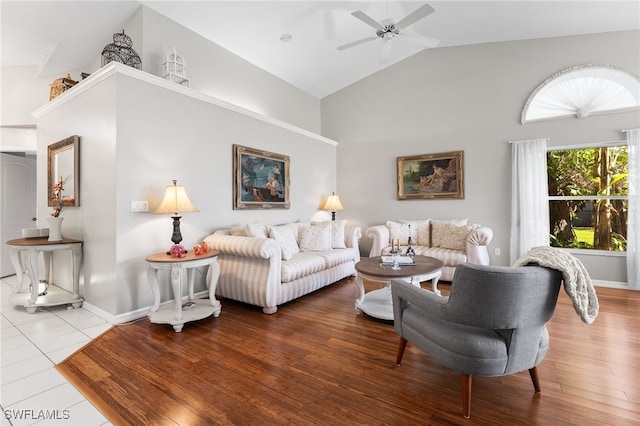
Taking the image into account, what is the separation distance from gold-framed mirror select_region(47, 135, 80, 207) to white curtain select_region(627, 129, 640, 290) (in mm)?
7069

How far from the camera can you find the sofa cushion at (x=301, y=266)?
3.26 meters

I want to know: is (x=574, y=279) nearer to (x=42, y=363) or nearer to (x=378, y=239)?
(x=378, y=239)

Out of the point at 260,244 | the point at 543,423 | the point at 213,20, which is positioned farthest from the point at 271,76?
the point at 543,423

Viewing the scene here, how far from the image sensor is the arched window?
4102mm

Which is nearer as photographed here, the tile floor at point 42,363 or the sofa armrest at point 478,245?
the tile floor at point 42,363

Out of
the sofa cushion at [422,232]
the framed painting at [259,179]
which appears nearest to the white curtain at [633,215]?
the sofa cushion at [422,232]

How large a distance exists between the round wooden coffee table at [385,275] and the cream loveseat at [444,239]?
0.81 m

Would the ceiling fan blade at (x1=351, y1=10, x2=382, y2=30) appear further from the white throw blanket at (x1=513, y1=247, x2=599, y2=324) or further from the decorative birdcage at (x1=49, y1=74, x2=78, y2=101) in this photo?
the decorative birdcage at (x1=49, y1=74, x2=78, y2=101)

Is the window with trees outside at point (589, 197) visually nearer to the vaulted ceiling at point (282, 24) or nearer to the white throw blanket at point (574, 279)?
the vaulted ceiling at point (282, 24)

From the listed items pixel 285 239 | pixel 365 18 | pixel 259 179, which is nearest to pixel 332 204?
pixel 259 179

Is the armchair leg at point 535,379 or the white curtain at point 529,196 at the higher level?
the white curtain at point 529,196

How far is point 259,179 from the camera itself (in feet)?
14.8

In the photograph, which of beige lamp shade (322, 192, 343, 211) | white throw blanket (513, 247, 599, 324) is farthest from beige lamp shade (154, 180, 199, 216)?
beige lamp shade (322, 192, 343, 211)

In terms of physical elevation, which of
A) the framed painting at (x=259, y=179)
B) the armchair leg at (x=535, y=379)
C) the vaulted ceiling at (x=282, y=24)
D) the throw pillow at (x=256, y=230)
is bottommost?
the armchair leg at (x=535, y=379)
